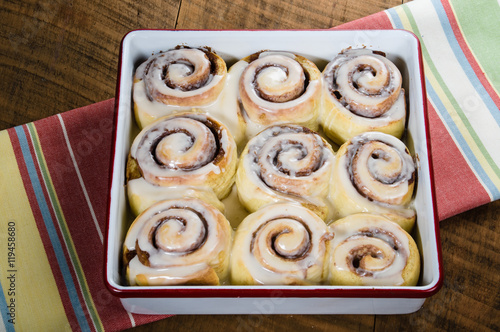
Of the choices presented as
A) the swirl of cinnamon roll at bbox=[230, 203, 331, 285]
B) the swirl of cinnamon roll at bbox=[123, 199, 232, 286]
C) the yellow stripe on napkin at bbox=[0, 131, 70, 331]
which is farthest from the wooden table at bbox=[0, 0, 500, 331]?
the swirl of cinnamon roll at bbox=[123, 199, 232, 286]

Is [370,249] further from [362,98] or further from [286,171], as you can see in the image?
[362,98]

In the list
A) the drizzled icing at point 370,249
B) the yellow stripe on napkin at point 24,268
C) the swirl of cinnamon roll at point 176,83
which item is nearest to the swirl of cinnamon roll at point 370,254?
the drizzled icing at point 370,249

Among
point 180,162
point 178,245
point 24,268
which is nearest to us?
point 178,245

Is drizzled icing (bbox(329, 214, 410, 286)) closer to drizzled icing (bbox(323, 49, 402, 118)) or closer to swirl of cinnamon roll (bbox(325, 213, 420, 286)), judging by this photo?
swirl of cinnamon roll (bbox(325, 213, 420, 286))

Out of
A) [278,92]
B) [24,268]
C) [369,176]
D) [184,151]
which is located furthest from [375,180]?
[24,268]

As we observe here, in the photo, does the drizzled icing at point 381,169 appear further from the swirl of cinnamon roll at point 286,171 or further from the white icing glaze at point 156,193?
the white icing glaze at point 156,193

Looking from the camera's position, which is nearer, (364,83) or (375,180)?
(375,180)

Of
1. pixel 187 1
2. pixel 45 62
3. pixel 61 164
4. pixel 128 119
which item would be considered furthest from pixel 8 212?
pixel 187 1
